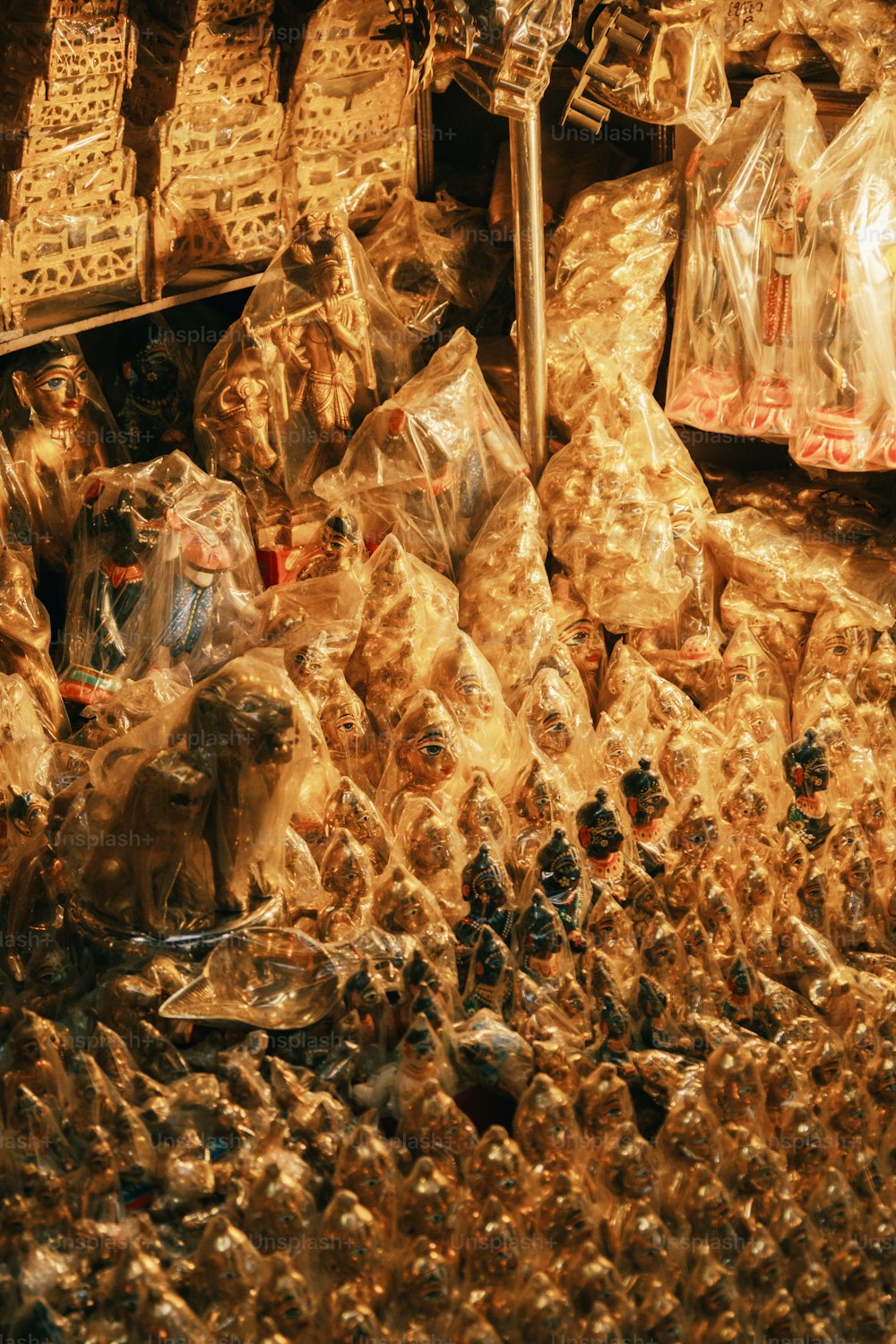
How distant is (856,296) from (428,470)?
997 mm

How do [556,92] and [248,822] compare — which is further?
[556,92]

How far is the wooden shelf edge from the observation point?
3455 millimetres

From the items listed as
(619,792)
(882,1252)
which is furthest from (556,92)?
(882,1252)

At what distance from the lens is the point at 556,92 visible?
4469 millimetres

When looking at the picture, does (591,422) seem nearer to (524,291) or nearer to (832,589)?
(524,291)

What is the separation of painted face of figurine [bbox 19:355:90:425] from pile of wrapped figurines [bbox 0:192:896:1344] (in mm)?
12

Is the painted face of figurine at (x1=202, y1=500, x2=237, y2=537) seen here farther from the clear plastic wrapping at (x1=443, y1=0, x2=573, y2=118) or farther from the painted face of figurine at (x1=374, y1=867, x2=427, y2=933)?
the painted face of figurine at (x1=374, y1=867, x2=427, y2=933)

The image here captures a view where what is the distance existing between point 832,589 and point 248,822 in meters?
1.70

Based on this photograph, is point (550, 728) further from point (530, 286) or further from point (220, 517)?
point (530, 286)

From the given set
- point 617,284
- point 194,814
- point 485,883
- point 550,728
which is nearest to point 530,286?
point 617,284

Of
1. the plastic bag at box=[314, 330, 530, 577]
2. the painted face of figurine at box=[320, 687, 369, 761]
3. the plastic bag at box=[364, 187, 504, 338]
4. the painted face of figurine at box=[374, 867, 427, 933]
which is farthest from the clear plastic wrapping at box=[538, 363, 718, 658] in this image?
the painted face of figurine at box=[374, 867, 427, 933]

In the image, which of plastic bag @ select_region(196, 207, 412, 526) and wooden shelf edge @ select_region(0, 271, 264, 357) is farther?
plastic bag @ select_region(196, 207, 412, 526)

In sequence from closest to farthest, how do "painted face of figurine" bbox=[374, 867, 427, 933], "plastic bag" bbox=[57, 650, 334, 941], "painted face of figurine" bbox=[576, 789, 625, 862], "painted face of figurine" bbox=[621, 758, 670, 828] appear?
"plastic bag" bbox=[57, 650, 334, 941] → "painted face of figurine" bbox=[374, 867, 427, 933] → "painted face of figurine" bbox=[576, 789, 625, 862] → "painted face of figurine" bbox=[621, 758, 670, 828]

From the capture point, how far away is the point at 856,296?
12.4ft
